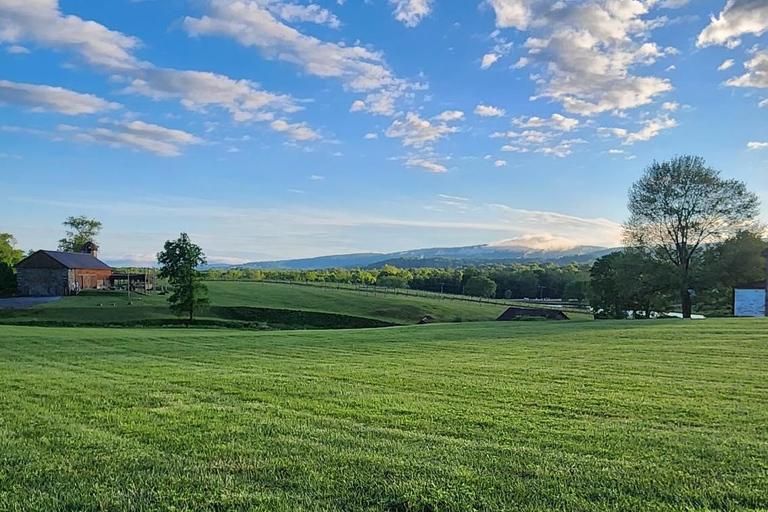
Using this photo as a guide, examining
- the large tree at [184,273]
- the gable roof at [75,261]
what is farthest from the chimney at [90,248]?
the large tree at [184,273]

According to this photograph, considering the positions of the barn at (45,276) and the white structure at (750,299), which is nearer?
the white structure at (750,299)

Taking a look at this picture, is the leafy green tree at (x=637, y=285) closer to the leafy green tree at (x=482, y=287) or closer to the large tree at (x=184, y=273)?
the large tree at (x=184, y=273)

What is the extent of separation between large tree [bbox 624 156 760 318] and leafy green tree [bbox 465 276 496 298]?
6231cm

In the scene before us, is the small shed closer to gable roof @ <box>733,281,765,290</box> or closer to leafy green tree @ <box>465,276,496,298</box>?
gable roof @ <box>733,281,765,290</box>

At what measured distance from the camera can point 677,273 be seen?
134ft

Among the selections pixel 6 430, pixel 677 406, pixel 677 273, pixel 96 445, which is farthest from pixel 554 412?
pixel 677 273

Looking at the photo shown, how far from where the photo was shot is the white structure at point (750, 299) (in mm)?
44156

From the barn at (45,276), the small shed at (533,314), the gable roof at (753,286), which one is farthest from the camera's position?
the barn at (45,276)

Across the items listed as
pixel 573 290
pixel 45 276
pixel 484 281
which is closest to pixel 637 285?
A: pixel 573 290

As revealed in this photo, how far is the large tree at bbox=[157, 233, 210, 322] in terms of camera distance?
50250mm

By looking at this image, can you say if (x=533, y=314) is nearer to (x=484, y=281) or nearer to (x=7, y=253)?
(x=484, y=281)

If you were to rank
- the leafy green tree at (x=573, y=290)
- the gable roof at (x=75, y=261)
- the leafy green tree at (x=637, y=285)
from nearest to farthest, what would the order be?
the leafy green tree at (x=637, y=285), the gable roof at (x=75, y=261), the leafy green tree at (x=573, y=290)

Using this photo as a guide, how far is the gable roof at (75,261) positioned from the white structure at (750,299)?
70829 millimetres

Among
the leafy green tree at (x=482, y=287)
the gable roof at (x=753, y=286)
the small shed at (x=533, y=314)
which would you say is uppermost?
the gable roof at (x=753, y=286)
